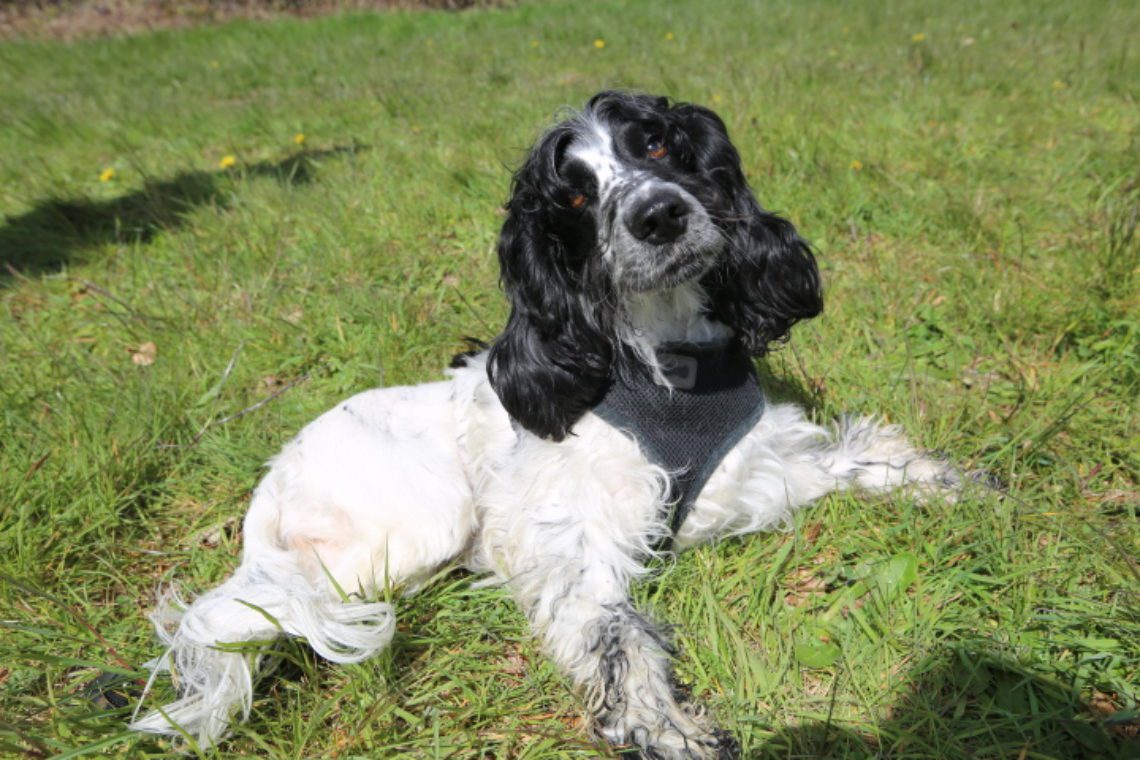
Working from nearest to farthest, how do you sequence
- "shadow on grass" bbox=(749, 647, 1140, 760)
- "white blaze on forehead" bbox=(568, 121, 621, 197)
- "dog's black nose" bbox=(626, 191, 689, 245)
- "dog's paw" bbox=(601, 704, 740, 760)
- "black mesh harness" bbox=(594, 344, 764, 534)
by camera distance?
"shadow on grass" bbox=(749, 647, 1140, 760)
"dog's paw" bbox=(601, 704, 740, 760)
"dog's black nose" bbox=(626, 191, 689, 245)
"white blaze on forehead" bbox=(568, 121, 621, 197)
"black mesh harness" bbox=(594, 344, 764, 534)

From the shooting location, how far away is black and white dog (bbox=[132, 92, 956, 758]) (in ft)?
6.25

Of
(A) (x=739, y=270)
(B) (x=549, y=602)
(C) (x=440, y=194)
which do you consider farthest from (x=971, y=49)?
(B) (x=549, y=602)

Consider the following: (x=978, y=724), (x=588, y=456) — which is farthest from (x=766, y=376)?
(x=978, y=724)

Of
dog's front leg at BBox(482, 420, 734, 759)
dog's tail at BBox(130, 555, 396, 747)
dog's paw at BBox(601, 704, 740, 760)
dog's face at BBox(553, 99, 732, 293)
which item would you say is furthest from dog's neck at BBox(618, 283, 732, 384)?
dog's tail at BBox(130, 555, 396, 747)

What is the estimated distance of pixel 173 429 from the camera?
3031 mm

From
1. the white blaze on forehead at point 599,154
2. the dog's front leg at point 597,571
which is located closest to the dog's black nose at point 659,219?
the white blaze on forehead at point 599,154

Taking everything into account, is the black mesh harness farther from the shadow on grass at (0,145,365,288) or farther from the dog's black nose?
the shadow on grass at (0,145,365,288)

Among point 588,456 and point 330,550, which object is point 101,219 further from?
point 588,456

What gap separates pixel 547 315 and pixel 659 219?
0.42m

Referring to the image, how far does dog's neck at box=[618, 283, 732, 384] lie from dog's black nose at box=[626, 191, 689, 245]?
0.69ft

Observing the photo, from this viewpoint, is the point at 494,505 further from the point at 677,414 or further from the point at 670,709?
the point at 670,709

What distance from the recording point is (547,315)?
2.08m

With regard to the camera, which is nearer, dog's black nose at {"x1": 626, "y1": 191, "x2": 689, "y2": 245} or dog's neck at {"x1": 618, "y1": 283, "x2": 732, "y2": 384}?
dog's black nose at {"x1": 626, "y1": 191, "x2": 689, "y2": 245}

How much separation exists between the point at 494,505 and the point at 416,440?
1.22ft
